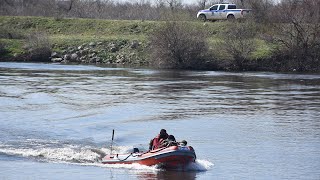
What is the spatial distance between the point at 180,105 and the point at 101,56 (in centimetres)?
3413

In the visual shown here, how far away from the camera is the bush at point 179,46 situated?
66.9 meters

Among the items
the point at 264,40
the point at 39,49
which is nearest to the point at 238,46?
the point at 264,40

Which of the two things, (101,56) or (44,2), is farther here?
(44,2)

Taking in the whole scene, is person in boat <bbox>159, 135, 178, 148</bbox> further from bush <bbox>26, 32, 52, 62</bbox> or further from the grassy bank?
bush <bbox>26, 32, 52, 62</bbox>

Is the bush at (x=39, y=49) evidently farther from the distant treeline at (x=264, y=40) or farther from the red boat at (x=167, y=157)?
the red boat at (x=167, y=157)

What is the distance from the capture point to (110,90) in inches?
→ 1964

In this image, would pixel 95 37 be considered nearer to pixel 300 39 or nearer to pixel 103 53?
pixel 103 53

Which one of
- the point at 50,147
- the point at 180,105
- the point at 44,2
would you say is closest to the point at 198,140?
the point at 50,147

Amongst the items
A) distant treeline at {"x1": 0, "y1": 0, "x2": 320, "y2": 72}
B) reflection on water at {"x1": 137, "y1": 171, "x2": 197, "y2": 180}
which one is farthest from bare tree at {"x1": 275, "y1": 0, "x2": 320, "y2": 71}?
reflection on water at {"x1": 137, "y1": 171, "x2": 197, "y2": 180}

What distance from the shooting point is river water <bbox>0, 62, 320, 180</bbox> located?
26.2 m

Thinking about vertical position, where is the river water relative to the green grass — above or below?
below

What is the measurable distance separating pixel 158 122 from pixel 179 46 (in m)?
31.0

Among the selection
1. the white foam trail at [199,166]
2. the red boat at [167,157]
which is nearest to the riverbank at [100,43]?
the white foam trail at [199,166]

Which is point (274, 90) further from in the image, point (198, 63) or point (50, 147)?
point (50, 147)
